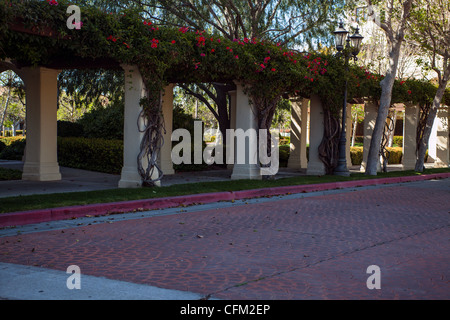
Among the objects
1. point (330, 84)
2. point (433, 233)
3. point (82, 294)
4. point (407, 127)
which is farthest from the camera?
point (407, 127)

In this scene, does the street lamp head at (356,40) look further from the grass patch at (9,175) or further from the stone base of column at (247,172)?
the grass patch at (9,175)

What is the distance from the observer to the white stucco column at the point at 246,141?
1792 centimetres

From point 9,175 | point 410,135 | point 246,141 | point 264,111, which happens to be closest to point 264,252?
point 246,141

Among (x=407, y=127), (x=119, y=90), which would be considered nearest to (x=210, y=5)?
(x=119, y=90)

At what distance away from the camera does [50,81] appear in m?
16.4

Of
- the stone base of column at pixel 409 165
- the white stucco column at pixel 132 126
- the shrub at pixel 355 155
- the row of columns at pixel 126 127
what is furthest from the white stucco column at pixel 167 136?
the shrub at pixel 355 155

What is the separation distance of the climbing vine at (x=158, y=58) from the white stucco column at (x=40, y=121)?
559mm

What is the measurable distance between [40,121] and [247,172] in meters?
6.53

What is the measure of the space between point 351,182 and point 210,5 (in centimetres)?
968

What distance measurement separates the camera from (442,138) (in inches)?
1215

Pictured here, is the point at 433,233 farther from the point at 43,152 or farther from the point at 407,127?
the point at 407,127

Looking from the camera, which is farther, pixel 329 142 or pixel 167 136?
pixel 329 142

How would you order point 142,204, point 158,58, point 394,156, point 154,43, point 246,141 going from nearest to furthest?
point 142,204
point 154,43
point 158,58
point 246,141
point 394,156

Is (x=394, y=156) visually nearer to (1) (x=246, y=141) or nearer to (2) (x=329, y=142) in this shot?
(2) (x=329, y=142)
